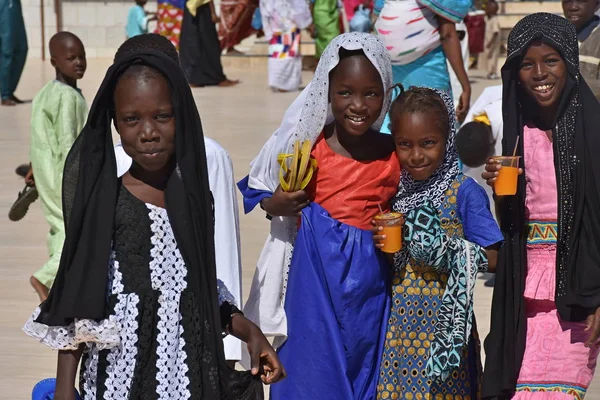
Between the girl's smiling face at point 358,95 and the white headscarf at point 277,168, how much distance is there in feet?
0.14

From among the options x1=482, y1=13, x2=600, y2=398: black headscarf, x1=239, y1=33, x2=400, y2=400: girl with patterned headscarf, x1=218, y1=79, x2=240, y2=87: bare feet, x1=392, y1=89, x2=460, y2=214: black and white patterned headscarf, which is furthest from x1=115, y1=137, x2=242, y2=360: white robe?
x1=218, y1=79, x2=240, y2=87: bare feet

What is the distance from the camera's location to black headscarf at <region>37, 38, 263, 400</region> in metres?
3.07

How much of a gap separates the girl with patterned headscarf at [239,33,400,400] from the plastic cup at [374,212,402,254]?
30 cm

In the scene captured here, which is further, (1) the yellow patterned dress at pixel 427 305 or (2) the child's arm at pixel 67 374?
(1) the yellow patterned dress at pixel 427 305

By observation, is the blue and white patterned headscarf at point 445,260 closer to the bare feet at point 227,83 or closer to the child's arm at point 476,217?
the child's arm at point 476,217

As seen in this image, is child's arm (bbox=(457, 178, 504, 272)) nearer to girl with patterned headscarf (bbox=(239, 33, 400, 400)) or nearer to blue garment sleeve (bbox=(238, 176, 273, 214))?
girl with patterned headscarf (bbox=(239, 33, 400, 400))

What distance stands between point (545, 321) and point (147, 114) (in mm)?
1614

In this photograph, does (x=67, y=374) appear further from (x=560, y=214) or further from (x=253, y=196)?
(x=560, y=214)

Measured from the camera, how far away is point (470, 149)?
20.0ft

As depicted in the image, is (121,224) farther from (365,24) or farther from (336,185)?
(365,24)

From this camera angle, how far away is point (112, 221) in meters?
3.11

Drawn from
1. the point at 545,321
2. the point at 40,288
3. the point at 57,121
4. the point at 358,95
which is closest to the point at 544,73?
the point at 358,95

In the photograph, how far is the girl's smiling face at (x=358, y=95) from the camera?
12.8ft

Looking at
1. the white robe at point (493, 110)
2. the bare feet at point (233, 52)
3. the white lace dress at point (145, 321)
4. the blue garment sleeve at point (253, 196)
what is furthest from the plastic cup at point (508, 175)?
the bare feet at point (233, 52)
